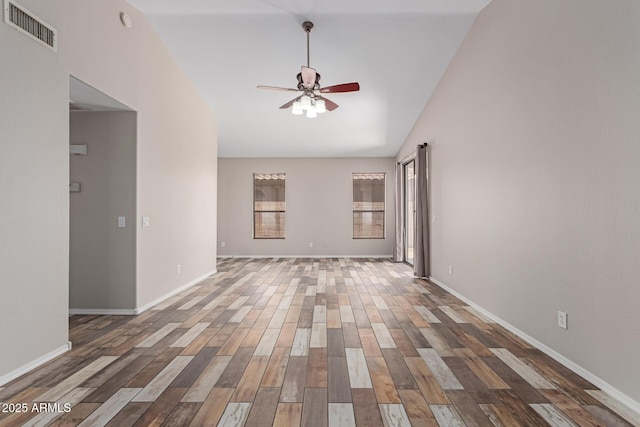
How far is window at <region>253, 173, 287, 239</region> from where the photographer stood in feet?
29.2

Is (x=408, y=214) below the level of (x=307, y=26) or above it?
below

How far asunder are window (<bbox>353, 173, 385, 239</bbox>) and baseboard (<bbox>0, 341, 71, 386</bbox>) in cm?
685

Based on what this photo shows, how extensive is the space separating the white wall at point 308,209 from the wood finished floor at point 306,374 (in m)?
4.78

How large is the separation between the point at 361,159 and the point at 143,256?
612 cm

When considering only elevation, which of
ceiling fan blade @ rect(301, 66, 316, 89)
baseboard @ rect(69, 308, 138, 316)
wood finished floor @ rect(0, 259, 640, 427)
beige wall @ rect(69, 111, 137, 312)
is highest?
ceiling fan blade @ rect(301, 66, 316, 89)

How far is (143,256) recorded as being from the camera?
12.8ft

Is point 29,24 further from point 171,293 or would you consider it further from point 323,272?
point 323,272

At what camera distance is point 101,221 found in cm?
376

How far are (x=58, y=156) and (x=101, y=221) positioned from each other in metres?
1.28

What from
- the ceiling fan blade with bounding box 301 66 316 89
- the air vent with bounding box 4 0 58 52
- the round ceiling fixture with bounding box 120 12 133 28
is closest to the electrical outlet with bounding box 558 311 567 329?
the ceiling fan blade with bounding box 301 66 316 89

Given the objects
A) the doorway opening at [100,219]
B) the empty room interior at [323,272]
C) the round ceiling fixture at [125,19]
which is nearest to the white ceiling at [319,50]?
the empty room interior at [323,272]

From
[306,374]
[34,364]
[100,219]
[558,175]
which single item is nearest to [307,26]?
[558,175]

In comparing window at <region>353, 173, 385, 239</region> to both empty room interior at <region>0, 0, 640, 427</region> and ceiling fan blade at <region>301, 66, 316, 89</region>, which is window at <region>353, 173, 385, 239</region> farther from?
ceiling fan blade at <region>301, 66, 316, 89</region>

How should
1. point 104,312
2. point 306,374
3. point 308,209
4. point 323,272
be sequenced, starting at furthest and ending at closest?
point 308,209
point 323,272
point 104,312
point 306,374
